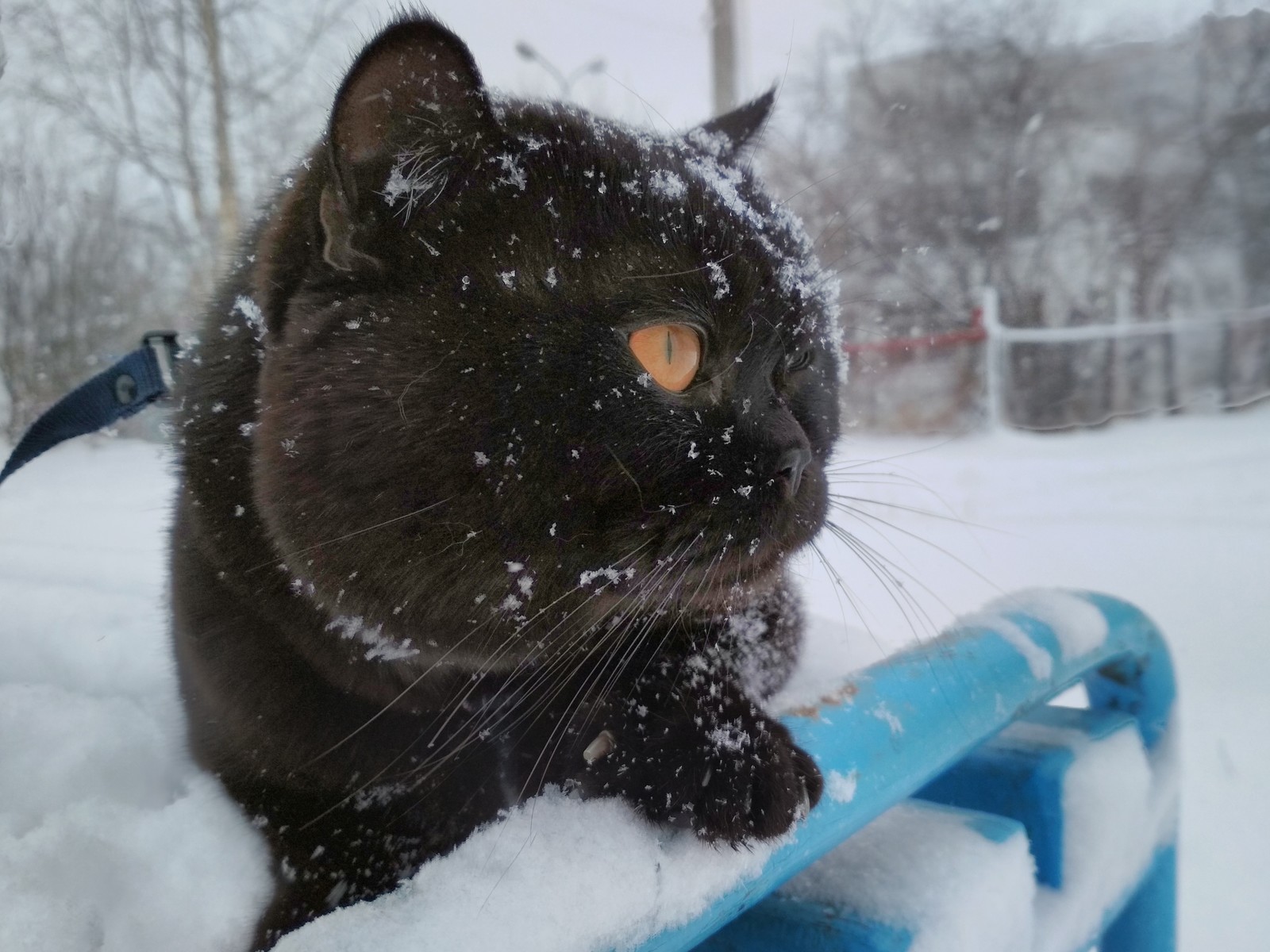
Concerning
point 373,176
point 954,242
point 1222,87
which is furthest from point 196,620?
point 1222,87

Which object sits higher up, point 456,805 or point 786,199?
point 786,199

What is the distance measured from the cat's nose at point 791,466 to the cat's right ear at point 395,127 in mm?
369

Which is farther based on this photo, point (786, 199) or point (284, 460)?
point (786, 199)

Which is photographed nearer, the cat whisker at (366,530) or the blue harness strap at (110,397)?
the cat whisker at (366,530)

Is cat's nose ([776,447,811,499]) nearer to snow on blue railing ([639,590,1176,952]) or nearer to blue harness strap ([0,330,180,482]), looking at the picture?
snow on blue railing ([639,590,1176,952])

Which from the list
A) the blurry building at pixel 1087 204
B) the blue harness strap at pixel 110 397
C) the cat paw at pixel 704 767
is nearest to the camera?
the cat paw at pixel 704 767

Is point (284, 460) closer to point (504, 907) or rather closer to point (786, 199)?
point (504, 907)

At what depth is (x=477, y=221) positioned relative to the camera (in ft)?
2.16

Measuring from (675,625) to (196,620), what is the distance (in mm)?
446

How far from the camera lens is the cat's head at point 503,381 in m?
0.60

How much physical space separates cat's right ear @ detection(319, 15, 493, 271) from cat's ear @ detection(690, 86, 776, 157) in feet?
1.32

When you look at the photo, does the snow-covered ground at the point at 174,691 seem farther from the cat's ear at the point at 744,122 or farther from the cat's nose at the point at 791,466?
the cat's ear at the point at 744,122

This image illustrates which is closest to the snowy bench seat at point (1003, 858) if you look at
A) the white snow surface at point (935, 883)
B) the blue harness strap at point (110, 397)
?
the white snow surface at point (935, 883)

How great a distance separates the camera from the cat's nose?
64 cm
